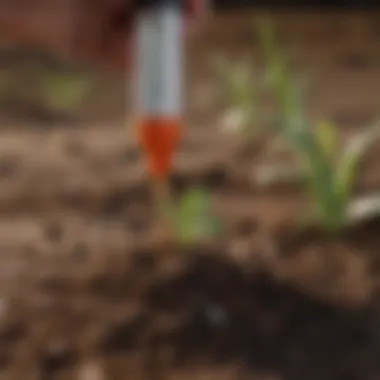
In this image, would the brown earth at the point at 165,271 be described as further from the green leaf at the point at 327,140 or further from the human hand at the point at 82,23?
the human hand at the point at 82,23

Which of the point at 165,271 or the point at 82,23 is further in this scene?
the point at 165,271

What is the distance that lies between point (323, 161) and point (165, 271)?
219 millimetres

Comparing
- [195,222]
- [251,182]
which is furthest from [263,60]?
[195,222]

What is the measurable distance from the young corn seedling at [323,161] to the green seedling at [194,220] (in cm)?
13

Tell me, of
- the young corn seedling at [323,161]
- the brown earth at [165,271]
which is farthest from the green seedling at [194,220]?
the young corn seedling at [323,161]

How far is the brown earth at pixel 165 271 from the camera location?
2.89 ft

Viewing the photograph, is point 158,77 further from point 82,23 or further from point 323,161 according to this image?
point 323,161

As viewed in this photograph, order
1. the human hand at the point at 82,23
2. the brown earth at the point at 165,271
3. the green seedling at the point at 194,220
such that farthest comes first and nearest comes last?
1. the green seedling at the point at 194,220
2. the brown earth at the point at 165,271
3. the human hand at the point at 82,23

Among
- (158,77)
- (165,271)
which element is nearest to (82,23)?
(158,77)

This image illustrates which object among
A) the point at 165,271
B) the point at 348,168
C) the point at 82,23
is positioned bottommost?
the point at 165,271

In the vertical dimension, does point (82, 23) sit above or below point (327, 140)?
above

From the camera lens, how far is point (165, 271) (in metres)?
0.96

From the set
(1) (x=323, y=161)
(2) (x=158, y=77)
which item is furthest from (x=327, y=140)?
(2) (x=158, y=77)

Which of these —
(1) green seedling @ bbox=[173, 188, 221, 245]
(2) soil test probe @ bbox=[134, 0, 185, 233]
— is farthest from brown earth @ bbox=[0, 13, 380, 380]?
(2) soil test probe @ bbox=[134, 0, 185, 233]
